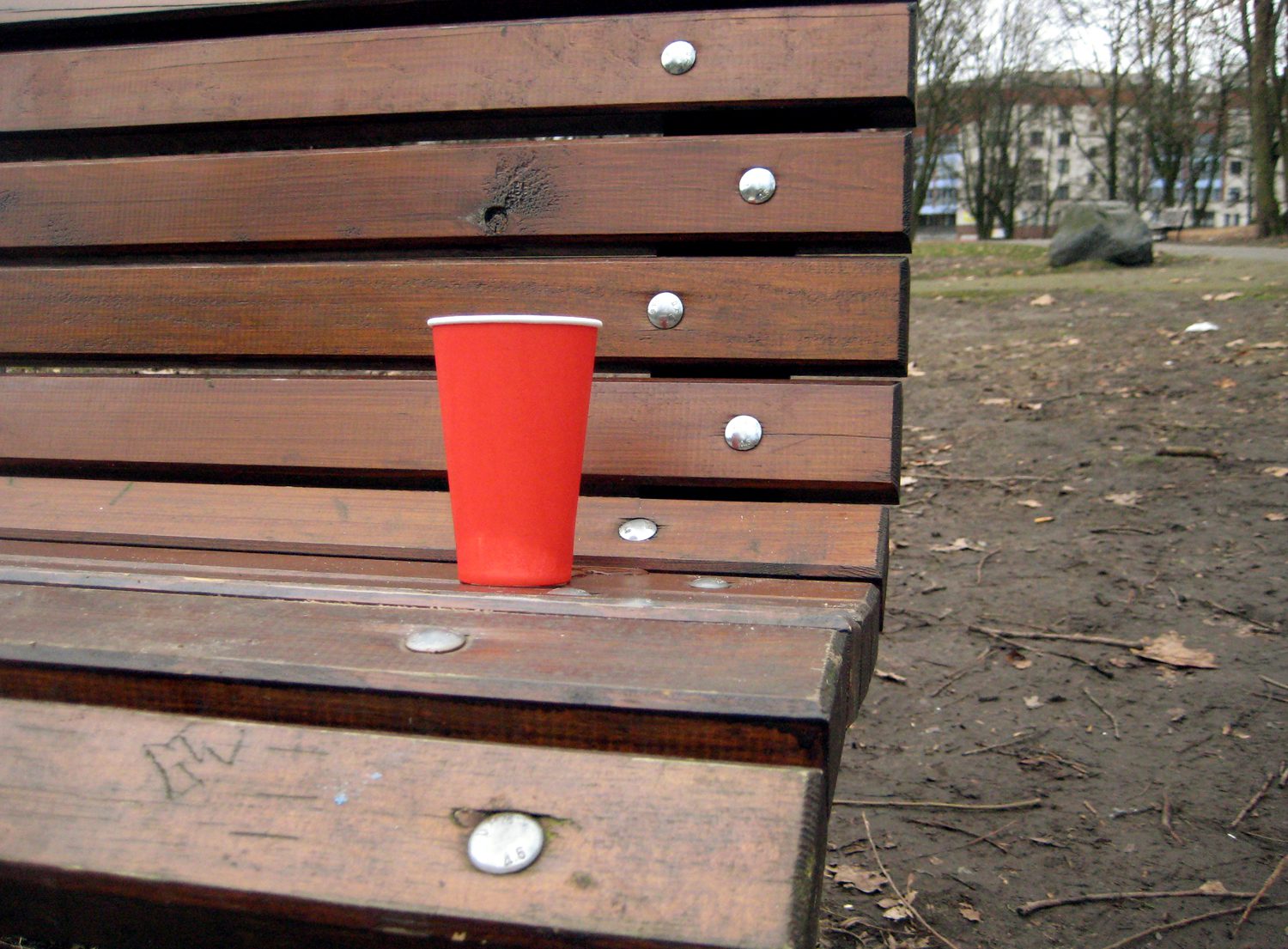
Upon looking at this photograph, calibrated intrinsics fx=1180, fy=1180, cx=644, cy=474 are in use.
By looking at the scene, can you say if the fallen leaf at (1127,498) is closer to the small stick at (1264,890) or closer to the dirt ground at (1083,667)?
the dirt ground at (1083,667)

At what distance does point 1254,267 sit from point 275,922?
10.3 meters

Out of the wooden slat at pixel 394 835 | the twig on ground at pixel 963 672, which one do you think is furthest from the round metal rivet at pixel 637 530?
the twig on ground at pixel 963 672

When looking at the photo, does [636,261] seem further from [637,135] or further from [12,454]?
[12,454]

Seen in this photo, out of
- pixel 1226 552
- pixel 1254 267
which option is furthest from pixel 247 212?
pixel 1254 267

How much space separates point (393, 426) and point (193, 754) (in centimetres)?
91

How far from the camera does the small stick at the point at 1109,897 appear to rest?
2.02m

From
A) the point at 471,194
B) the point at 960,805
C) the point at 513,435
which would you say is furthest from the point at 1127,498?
the point at 513,435

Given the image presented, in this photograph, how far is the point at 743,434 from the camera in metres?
1.63

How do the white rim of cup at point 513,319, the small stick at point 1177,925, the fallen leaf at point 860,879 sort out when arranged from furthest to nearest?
the fallen leaf at point 860,879 < the small stick at point 1177,925 < the white rim of cup at point 513,319

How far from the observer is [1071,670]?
2.89 m

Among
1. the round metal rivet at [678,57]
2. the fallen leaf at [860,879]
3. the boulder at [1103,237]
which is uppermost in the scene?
the round metal rivet at [678,57]

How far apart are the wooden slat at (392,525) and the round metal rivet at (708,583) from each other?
66mm

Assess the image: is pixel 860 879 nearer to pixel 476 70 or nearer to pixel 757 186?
pixel 757 186

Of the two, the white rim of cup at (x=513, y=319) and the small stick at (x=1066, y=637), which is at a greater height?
the white rim of cup at (x=513, y=319)
